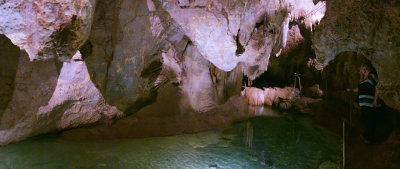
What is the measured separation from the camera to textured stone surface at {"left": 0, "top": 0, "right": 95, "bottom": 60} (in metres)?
2.31

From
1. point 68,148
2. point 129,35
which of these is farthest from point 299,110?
point 68,148

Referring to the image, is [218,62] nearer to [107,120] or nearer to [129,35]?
[129,35]

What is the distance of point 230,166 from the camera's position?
3.63 meters

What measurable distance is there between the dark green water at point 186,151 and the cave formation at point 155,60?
39cm

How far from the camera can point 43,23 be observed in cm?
235

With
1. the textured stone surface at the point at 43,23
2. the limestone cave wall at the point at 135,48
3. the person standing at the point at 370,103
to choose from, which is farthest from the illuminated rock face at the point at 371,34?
the textured stone surface at the point at 43,23

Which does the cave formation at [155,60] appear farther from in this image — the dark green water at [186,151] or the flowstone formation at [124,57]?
the dark green water at [186,151]

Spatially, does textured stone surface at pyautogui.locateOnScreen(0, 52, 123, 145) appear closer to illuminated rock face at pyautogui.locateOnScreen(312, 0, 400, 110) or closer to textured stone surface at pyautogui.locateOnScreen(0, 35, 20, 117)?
textured stone surface at pyautogui.locateOnScreen(0, 35, 20, 117)

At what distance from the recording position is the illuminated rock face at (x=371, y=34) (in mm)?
2387

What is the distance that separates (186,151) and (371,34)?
10.5 feet

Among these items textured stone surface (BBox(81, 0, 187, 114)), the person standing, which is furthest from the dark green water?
textured stone surface (BBox(81, 0, 187, 114))

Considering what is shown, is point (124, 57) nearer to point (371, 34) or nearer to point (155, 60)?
point (155, 60)

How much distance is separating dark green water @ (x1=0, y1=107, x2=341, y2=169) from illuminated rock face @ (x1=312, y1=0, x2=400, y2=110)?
1.69m

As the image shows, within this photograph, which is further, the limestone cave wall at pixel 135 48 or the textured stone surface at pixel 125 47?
the textured stone surface at pixel 125 47
